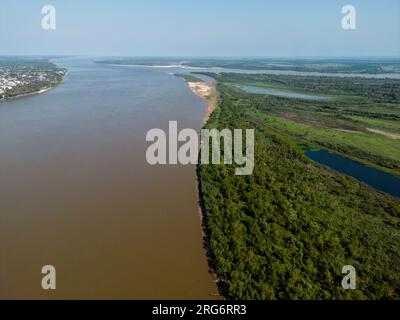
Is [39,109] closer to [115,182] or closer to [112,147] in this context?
[112,147]

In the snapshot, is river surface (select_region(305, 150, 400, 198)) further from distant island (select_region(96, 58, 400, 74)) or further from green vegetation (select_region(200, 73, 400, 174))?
distant island (select_region(96, 58, 400, 74))

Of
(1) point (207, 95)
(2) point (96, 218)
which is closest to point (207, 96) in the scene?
(1) point (207, 95)

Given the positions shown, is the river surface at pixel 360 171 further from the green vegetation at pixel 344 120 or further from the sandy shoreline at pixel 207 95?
the sandy shoreline at pixel 207 95

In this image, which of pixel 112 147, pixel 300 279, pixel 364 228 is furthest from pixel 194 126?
pixel 300 279

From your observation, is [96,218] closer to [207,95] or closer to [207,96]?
[207,96]

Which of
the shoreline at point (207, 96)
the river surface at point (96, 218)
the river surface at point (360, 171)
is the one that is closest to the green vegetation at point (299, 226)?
the river surface at point (360, 171)
